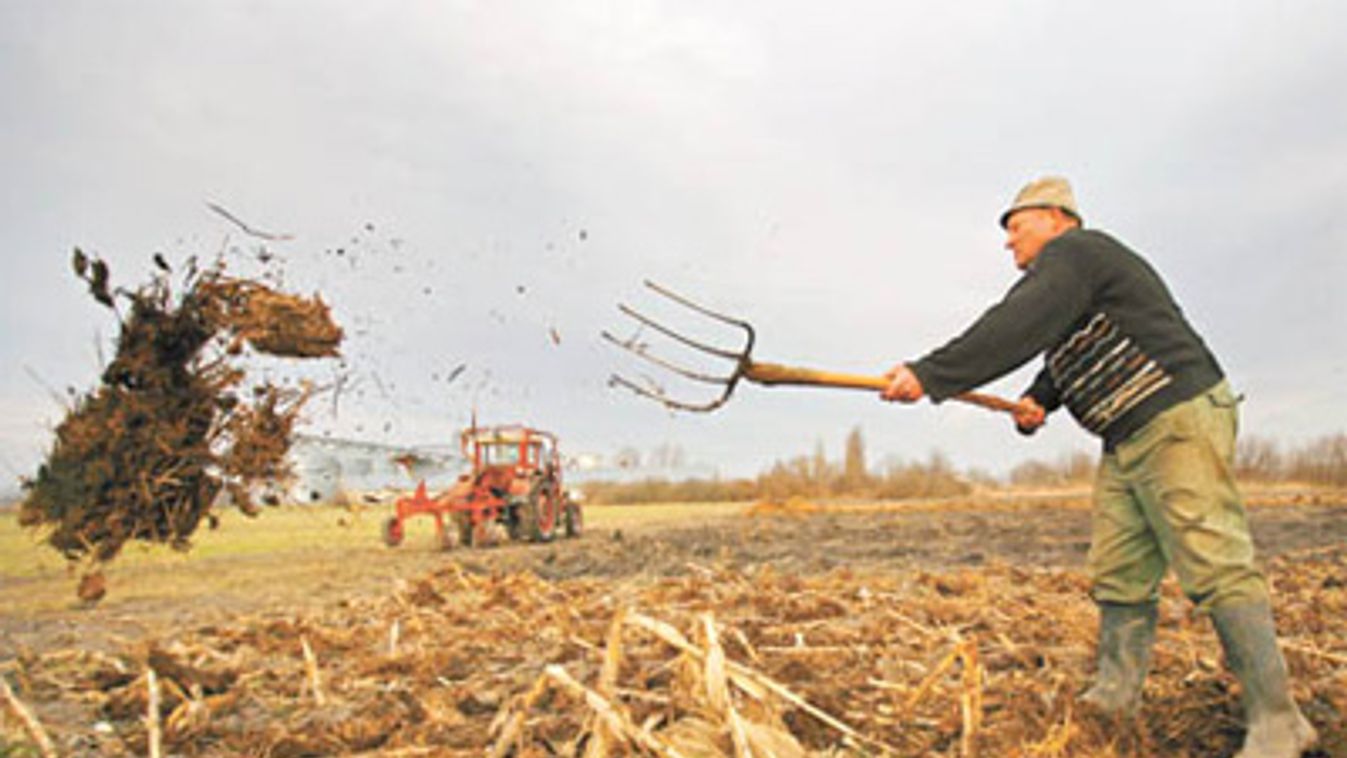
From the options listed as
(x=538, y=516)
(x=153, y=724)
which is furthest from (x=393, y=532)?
(x=153, y=724)

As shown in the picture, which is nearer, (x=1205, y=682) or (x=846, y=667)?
(x=1205, y=682)

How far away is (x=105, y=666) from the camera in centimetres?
438

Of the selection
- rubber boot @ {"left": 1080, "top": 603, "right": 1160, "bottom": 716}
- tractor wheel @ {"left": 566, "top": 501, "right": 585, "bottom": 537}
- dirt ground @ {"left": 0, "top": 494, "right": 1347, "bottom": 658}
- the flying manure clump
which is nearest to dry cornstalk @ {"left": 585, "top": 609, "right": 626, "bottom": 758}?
rubber boot @ {"left": 1080, "top": 603, "right": 1160, "bottom": 716}

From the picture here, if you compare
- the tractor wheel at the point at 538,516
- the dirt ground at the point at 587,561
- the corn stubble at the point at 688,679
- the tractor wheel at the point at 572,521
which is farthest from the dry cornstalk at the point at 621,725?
the tractor wheel at the point at 572,521

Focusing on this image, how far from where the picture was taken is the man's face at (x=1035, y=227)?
313 cm

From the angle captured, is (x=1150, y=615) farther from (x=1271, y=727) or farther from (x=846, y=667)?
(x=846, y=667)

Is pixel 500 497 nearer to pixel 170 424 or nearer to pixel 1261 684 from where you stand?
pixel 170 424

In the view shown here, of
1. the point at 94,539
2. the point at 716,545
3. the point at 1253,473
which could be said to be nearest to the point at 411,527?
the point at 716,545

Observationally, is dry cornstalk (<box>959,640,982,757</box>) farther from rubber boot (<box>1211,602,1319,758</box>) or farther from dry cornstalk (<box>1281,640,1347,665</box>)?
dry cornstalk (<box>1281,640,1347,665</box>)

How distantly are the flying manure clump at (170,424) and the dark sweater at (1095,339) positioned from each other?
5.21 metres

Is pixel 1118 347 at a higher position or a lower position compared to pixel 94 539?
higher

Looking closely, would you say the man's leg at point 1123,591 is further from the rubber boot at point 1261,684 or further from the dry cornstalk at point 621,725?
the dry cornstalk at point 621,725

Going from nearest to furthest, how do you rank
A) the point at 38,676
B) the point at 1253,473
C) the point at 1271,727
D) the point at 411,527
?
the point at 1271,727 < the point at 38,676 < the point at 411,527 < the point at 1253,473

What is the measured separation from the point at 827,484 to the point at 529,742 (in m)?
33.7
